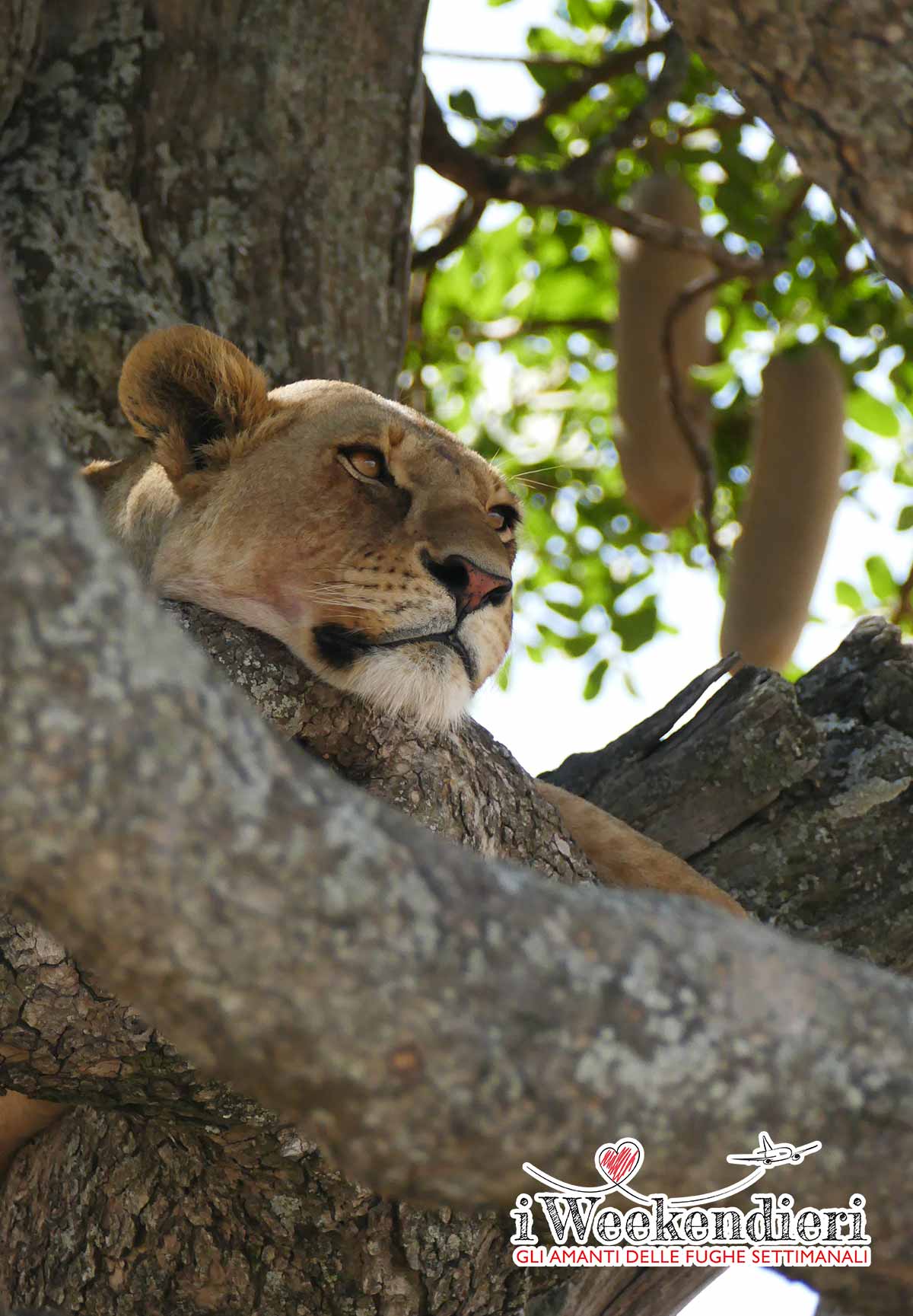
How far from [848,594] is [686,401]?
1196 mm

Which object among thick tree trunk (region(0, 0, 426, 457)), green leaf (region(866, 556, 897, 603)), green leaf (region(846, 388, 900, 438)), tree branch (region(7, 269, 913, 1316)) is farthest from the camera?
green leaf (region(866, 556, 897, 603))

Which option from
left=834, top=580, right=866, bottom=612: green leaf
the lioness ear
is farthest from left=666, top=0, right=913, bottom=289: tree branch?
left=834, top=580, right=866, bottom=612: green leaf

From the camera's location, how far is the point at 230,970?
3.66 ft

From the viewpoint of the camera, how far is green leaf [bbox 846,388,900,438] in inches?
204

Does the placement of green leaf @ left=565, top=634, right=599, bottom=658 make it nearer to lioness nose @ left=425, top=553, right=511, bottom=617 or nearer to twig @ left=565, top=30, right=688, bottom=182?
twig @ left=565, top=30, right=688, bottom=182

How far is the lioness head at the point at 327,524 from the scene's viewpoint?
251cm

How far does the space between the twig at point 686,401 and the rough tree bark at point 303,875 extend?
1.17 metres

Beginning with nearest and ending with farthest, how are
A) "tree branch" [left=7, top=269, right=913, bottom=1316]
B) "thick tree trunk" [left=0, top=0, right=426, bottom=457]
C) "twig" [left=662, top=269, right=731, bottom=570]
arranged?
"tree branch" [left=7, top=269, right=913, bottom=1316], "thick tree trunk" [left=0, top=0, right=426, bottom=457], "twig" [left=662, top=269, right=731, bottom=570]

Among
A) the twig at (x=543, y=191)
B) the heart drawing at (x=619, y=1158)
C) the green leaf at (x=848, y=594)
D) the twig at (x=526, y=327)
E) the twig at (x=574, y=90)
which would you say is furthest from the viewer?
the twig at (x=526, y=327)

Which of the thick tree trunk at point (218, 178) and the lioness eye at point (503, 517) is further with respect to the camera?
the thick tree trunk at point (218, 178)

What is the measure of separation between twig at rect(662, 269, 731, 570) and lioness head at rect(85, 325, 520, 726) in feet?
6.94

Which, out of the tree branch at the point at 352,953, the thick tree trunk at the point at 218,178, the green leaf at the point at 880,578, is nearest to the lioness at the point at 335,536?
the thick tree trunk at the point at 218,178

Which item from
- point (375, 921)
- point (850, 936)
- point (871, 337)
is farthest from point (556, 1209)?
point (871, 337)

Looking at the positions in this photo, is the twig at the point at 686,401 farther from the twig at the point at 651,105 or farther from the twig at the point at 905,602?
the twig at the point at 905,602
